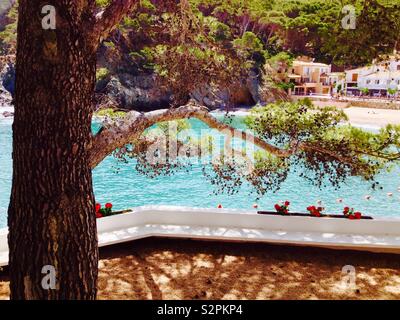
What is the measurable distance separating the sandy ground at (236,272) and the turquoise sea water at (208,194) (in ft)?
15.4

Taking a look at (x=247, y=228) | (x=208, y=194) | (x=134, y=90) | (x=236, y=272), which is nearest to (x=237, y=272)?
(x=236, y=272)

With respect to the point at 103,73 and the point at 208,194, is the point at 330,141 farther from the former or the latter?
the point at 103,73

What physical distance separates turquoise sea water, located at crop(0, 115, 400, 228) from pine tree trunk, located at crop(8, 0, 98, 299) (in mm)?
7316

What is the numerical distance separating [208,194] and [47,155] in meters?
8.62

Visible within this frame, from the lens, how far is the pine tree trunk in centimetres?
181

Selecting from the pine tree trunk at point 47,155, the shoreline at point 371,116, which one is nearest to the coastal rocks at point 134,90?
the shoreline at point 371,116

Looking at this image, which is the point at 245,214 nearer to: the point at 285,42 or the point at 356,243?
the point at 356,243

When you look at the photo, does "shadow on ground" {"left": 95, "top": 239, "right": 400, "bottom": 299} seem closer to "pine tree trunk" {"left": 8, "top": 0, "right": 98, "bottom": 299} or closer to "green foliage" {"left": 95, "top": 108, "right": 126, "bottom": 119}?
"green foliage" {"left": 95, "top": 108, "right": 126, "bottom": 119}

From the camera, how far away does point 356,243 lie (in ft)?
14.5

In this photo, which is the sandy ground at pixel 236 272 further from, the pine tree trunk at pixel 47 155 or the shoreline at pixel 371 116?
the shoreline at pixel 371 116

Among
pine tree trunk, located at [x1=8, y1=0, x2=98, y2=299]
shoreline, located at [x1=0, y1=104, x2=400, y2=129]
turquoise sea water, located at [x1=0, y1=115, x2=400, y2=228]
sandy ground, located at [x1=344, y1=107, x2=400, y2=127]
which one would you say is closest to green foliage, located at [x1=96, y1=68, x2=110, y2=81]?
shoreline, located at [x1=0, y1=104, x2=400, y2=129]

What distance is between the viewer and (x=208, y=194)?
1035 cm

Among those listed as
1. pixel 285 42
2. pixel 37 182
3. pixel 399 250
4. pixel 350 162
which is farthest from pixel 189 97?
pixel 285 42

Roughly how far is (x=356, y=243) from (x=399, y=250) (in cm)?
50
